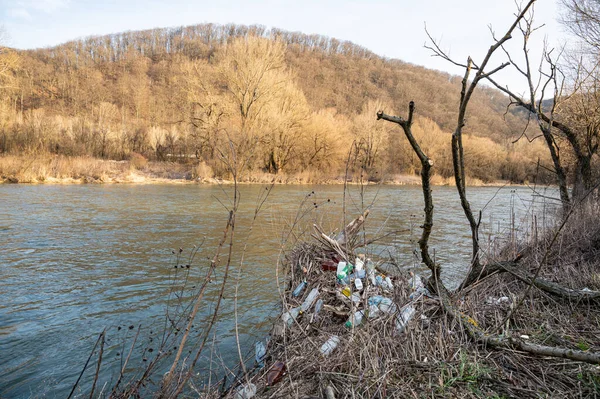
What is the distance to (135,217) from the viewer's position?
11.9 metres

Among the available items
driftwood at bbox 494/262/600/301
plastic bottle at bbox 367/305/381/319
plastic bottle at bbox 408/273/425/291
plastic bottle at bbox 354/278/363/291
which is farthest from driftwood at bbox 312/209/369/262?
driftwood at bbox 494/262/600/301

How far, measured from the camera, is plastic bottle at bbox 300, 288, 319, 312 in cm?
351

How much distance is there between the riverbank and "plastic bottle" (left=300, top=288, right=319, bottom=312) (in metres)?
17.8

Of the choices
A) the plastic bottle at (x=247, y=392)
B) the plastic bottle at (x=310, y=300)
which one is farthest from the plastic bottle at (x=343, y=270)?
the plastic bottle at (x=247, y=392)

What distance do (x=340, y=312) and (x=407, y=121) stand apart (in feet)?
5.46

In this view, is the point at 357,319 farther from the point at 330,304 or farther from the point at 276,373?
the point at 276,373

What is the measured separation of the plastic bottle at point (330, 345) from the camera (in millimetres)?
2736

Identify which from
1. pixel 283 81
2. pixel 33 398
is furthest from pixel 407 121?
pixel 283 81

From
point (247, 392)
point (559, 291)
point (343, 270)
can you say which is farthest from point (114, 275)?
point (559, 291)

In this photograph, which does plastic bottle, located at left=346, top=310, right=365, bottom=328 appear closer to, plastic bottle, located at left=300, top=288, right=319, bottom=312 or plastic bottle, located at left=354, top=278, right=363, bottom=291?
plastic bottle, located at left=354, top=278, right=363, bottom=291

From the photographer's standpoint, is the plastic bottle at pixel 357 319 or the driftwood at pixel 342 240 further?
the driftwood at pixel 342 240

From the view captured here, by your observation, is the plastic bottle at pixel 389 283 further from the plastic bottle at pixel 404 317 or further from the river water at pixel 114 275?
the plastic bottle at pixel 404 317

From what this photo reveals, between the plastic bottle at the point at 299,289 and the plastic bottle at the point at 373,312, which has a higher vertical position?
the plastic bottle at the point at 373,312

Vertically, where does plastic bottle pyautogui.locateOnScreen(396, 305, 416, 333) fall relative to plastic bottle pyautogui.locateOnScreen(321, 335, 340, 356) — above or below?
above
